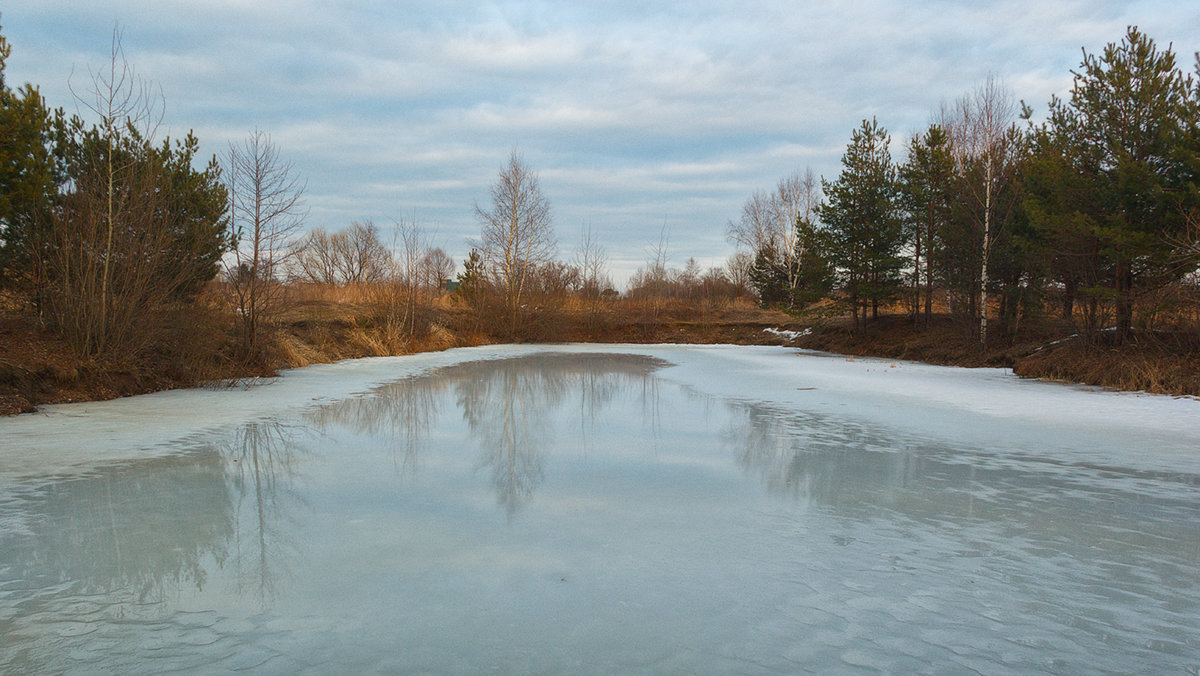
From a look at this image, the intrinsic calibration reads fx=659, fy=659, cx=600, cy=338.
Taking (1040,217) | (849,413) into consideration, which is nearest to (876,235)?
(1040,217)

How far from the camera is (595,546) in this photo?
12.0ft

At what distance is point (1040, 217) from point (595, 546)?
13.6 metres

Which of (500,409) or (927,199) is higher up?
(927,199)

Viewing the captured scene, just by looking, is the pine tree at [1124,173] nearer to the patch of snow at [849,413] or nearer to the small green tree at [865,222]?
the patch of snow at [849,413]

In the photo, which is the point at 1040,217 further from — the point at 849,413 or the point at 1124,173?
the point at 849,413

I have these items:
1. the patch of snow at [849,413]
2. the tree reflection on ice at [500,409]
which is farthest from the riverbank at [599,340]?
the tree reflection on ice at [500,409]

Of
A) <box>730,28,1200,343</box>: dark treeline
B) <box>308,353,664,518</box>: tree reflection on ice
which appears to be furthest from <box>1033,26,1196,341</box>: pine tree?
<box>308,353,664,518</box>: tree reflection on ice

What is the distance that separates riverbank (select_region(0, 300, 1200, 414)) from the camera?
9.34 meters

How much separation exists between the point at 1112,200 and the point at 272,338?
16787mm

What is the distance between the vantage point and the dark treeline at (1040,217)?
11734 mm

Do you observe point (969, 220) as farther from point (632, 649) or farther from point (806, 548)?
point (632, 649)

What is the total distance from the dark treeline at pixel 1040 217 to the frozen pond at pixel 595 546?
5.73 m

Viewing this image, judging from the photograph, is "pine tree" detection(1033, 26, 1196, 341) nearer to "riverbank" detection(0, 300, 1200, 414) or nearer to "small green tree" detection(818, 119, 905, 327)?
"riverbank" detection(0, 300, 1200, 414)

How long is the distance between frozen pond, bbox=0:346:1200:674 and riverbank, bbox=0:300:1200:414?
166 centimetres
